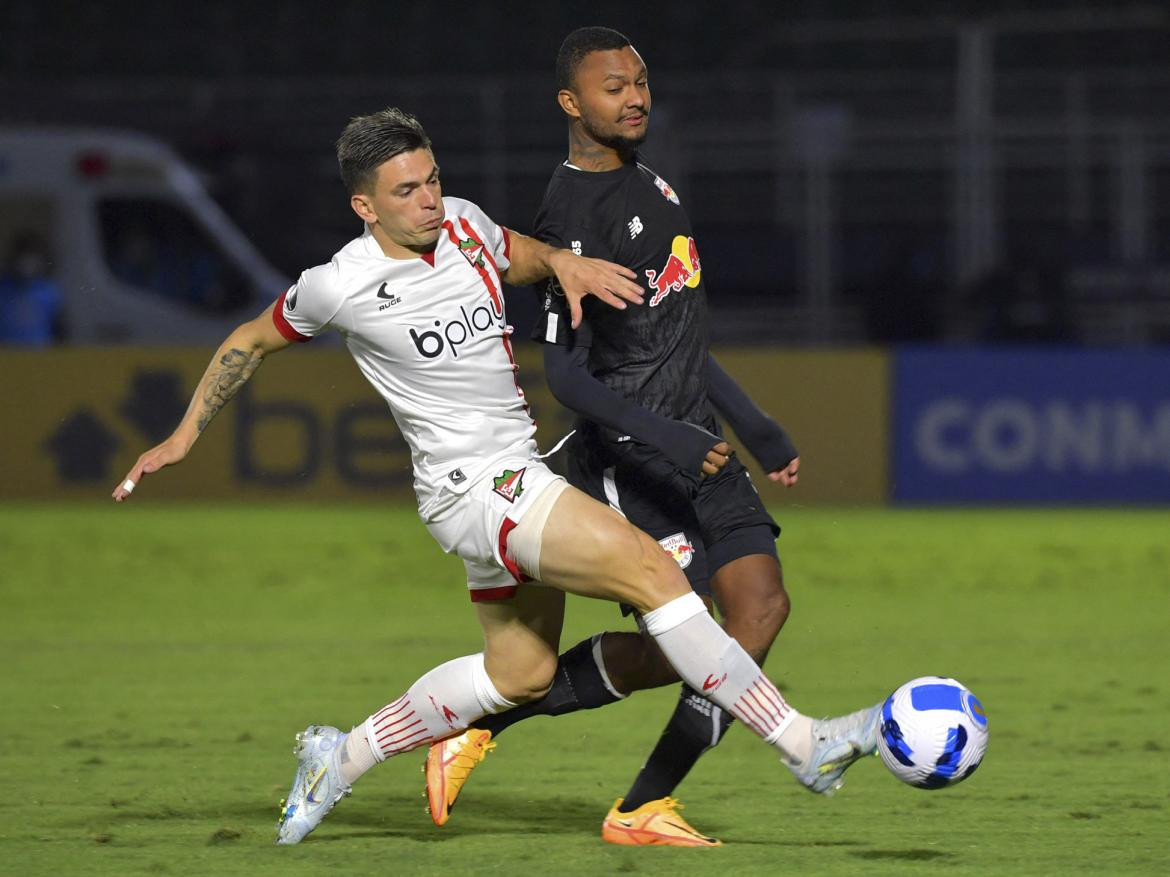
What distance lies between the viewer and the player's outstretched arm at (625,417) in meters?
4.73

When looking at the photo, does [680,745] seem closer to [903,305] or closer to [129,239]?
[903,305]

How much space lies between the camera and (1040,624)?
9.46 meters

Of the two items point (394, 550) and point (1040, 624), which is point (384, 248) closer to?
point (1040, 624)

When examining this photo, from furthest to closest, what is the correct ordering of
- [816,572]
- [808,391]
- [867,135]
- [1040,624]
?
[867,135] < [808,391] < [816,572] < [1040,624]

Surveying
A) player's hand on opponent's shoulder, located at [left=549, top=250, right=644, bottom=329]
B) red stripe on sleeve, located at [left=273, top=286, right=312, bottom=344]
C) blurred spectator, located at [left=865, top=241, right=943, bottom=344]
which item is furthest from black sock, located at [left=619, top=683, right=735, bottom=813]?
blurred spectator, located at [left=865, top=241, right=943, bottom=344]

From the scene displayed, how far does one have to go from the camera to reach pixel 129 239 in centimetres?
1741

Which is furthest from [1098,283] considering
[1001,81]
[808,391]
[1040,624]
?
[1040,624]

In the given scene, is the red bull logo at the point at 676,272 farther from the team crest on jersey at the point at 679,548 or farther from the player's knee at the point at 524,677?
the player's knee at the point at 524,677

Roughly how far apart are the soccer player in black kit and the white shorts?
238mm

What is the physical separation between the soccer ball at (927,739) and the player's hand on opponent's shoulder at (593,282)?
1180 millimetres

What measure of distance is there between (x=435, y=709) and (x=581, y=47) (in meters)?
1.83

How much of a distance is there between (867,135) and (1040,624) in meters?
7.91

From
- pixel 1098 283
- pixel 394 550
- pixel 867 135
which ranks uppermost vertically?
pixel 867 135

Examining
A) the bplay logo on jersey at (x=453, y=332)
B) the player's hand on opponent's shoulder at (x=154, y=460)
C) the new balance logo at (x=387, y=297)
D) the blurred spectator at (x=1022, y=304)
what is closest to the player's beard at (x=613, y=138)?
the bplay logo on jersey at (x=453, y=332)
